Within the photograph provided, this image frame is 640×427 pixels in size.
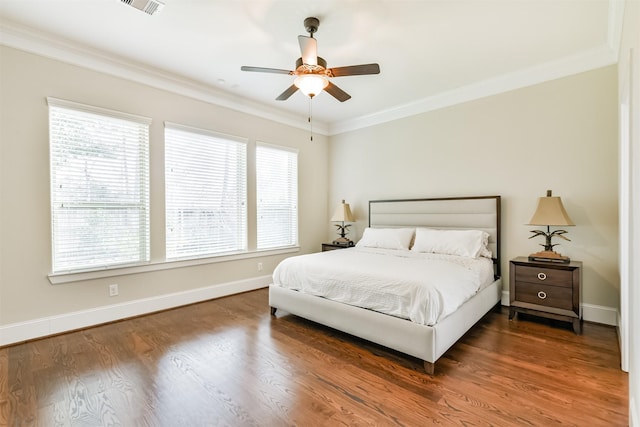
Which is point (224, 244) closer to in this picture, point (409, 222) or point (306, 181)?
point (306, 181)

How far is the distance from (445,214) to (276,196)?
2609 mm

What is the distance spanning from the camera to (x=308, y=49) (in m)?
2.39

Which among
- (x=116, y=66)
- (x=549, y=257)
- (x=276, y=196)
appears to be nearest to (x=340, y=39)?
(x=116, y=66)

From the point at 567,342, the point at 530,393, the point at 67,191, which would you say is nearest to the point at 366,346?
the point at 530,393

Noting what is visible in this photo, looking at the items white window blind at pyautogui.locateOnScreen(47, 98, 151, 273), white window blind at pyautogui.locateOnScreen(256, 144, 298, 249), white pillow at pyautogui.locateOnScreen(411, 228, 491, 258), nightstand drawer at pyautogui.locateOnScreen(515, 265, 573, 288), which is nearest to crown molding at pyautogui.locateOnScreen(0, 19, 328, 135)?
white window blind at pyautogui.locateOnScreen(47, 98, 151, 273)

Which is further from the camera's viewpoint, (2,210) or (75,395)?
(2,210)

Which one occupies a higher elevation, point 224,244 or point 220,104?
point 220,104

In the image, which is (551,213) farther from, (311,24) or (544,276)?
(311,24)

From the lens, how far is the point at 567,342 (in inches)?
107

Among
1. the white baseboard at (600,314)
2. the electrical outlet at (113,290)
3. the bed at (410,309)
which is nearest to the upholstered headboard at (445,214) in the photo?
the bed at (410,309)

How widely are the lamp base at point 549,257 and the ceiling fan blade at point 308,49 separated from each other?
299 centimetres

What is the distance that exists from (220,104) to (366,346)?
142 inches

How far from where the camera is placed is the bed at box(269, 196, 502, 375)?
229 centimetres

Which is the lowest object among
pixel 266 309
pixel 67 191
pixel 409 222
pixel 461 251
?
pixel 266 309
